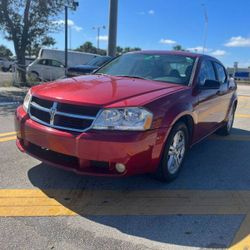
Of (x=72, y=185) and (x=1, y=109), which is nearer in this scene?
(x=72, y=185)

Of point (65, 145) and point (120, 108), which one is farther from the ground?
point (120, 108)

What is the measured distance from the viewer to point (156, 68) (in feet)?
17.0

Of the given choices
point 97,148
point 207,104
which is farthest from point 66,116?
point 207,104

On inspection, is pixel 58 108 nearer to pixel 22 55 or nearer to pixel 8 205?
pixel 8 205

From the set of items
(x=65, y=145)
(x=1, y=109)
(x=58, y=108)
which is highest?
(x=58, y=108)

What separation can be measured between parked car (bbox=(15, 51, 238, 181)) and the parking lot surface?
348 mm

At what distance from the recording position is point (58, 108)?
3783 millimetres

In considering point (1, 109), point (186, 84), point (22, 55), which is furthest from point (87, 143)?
point (22, 55)

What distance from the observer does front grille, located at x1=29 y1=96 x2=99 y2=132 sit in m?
3.63

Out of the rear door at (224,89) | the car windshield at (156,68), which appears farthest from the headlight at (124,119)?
the rear door at (224,89)

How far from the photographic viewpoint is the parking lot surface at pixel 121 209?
3.10m

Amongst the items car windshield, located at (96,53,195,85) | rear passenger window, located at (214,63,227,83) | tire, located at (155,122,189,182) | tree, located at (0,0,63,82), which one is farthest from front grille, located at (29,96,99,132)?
tree, located at (0,0,63,82)

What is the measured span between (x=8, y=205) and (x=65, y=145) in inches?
31.9

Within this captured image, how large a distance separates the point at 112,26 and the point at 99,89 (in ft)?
48.5
